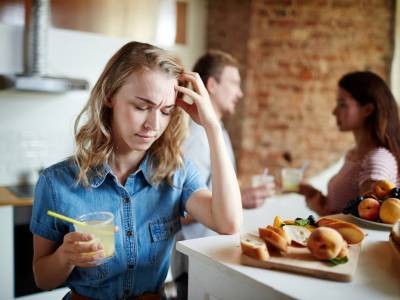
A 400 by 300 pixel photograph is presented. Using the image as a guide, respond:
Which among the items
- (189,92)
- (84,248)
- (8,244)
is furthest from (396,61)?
(8,244)

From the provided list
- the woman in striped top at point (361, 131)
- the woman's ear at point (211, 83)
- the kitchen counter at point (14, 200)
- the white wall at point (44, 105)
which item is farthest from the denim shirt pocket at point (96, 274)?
the white wall at point (44, 105)

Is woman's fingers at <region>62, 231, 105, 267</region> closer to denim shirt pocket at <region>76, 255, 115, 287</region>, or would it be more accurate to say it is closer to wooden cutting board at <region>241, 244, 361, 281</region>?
denim shirt pocket at <region>76, 255, 115, 287</region>

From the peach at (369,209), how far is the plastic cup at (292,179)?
85 cm

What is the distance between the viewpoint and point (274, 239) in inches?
36.7

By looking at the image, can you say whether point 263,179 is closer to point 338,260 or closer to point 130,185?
point 130,185

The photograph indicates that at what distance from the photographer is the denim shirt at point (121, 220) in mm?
1216

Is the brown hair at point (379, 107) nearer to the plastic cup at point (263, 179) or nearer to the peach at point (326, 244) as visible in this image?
the plastic cup at point (263, 179)

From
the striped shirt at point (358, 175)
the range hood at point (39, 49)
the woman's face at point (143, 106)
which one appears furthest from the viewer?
the range hood at point (39, 49)

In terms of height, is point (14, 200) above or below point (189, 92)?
below

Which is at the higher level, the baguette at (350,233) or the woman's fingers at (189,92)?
the woman's fingers at (189,92)

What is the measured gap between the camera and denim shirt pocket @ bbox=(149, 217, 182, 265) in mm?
1318

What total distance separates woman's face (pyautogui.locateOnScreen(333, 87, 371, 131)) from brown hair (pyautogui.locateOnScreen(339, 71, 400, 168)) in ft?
0.07

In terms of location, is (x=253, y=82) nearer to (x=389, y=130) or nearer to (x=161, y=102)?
(x=389, y=130)

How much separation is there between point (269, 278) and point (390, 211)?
0.63 metres
